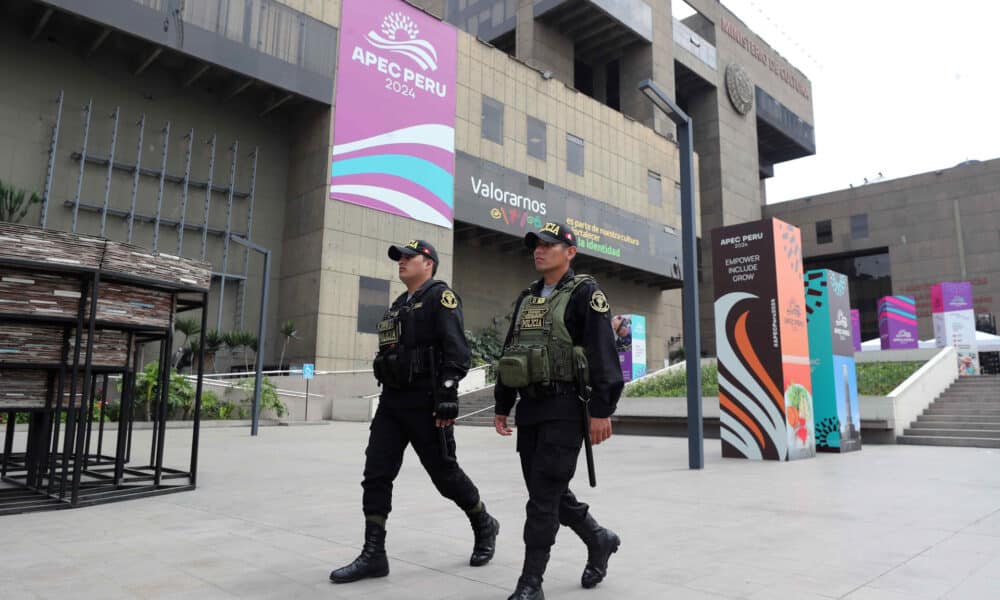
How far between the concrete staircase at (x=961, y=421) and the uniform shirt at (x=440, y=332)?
13335 millimetres

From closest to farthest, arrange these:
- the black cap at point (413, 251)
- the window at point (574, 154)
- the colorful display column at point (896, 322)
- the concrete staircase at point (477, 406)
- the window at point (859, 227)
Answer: the black cap at point (413, 251) < the concrete staircase at point (477, 406) < the colorful display column at point (896, 322) < the window at point (574, 154) < the window at point (859, 227)

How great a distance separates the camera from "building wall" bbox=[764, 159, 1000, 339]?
47000 millimetres

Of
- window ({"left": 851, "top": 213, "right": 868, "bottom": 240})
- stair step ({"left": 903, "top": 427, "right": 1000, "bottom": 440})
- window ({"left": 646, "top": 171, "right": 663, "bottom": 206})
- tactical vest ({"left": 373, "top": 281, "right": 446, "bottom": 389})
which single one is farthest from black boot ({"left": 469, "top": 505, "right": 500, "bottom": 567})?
window ({"left": 851, "top": 213, "right": 868, "bottom": 240})

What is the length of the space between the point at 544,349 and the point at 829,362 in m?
10.1

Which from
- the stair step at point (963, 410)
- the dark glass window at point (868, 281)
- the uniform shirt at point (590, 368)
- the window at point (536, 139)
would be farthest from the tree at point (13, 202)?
the dark glass window at point (868, 281)

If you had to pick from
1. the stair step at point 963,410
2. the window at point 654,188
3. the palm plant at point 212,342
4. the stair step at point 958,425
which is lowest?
the stair step at point 958,425

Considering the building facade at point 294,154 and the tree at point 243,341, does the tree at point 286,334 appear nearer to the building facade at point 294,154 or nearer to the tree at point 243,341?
the building facade at point 294,154

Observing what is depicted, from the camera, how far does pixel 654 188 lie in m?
42.2

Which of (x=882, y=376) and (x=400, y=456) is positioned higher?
(x=882, y=376)

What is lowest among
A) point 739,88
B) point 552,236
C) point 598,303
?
point 598,303

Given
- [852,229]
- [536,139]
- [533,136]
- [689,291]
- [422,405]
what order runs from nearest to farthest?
[422,405]
[689,291]
[533,136]
[536,139]
[852,229]

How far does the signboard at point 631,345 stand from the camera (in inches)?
1053

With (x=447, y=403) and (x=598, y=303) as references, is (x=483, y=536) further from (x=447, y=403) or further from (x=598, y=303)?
(x=598, y=303)

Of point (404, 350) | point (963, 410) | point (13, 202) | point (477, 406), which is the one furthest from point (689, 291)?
point (13, 202)
